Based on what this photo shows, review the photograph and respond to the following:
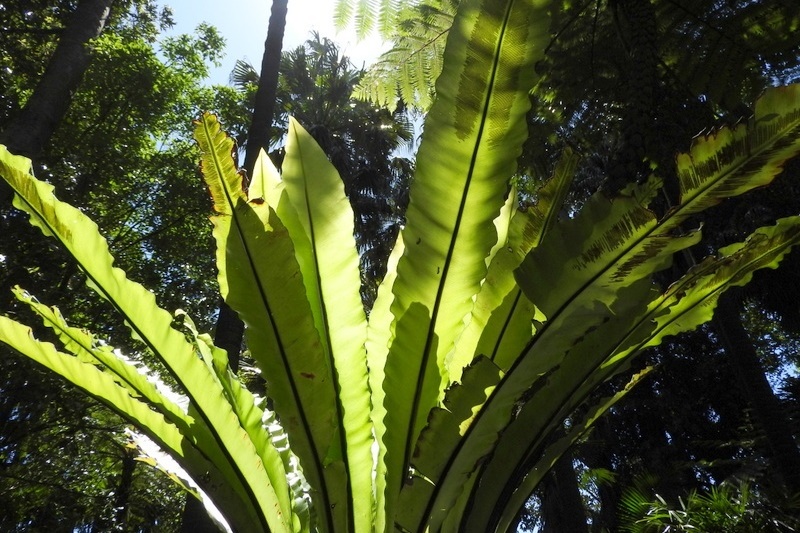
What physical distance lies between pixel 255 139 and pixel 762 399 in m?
4.58

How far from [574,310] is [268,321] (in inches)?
17.1

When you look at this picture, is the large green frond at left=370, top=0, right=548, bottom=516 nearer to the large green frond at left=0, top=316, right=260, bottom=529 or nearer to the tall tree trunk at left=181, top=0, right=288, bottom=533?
the large green frond at left=0, top=316, right=260, bottom=529

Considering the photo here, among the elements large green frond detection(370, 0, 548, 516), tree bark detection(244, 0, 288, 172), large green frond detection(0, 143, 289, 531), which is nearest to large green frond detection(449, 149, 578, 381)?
large green frond detection(370, 0, 548, 516)

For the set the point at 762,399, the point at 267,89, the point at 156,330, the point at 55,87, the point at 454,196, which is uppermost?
the point at 267,89

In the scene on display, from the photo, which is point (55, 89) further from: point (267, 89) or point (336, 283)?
point (336, 283)

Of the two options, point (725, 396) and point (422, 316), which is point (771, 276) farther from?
point (422, 316)

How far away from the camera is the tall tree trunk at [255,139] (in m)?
2.94

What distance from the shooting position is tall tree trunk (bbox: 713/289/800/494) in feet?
14.3

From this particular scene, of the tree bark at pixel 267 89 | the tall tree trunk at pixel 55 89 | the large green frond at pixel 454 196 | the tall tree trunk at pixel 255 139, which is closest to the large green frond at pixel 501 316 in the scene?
the large green frond at pixel 454 196

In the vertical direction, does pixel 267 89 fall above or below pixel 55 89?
above

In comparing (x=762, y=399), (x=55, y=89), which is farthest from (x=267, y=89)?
(x=762, y=399)

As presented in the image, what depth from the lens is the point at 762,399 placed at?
4.67 m

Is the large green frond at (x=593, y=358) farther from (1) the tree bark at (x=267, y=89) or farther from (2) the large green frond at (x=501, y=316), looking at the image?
(1) the tree bark at (x=267, y=89)

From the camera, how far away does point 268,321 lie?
827mm
